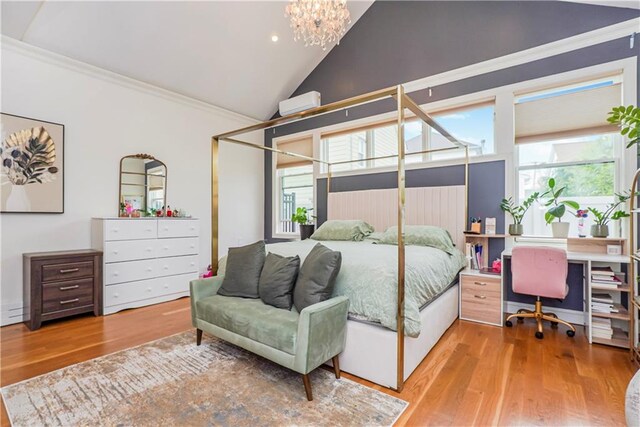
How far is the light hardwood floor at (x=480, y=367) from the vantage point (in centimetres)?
173

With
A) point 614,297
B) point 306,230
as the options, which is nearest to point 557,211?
point 614,297

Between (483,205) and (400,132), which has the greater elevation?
(400,132)

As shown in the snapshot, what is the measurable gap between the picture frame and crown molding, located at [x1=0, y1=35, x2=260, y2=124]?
0.72 m

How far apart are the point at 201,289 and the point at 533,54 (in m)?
4.28

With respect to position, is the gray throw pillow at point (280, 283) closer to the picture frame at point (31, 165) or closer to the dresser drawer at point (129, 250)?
the dresser drawer at point (129, 250)

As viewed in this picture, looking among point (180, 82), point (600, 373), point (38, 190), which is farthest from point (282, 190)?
point (600, 373)

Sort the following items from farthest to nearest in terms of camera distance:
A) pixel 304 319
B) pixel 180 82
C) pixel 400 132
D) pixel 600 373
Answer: pixel 180 82, pixel 600 373, pixel 400 132, pixel 304 319

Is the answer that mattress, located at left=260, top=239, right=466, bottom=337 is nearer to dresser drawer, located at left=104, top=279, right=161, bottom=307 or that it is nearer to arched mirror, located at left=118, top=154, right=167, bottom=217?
dresser drawer, located at left=104, top=279, right=161, bottom=307

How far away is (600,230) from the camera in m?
2.93

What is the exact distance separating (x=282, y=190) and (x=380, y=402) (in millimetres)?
4656

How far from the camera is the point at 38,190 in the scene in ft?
11.2

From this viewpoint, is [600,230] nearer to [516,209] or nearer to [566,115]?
[516,209]

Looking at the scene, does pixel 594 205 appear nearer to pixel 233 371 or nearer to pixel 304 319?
pixel 304 319

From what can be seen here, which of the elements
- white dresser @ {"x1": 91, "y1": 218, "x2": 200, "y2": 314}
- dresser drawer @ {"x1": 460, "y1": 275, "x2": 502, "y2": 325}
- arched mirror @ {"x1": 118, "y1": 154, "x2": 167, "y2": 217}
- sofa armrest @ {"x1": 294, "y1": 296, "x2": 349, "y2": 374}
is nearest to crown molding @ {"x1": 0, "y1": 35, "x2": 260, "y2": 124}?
arched mirror @ {"x1": 118, "y1": 154, "x2": 167, "y2": 217}
